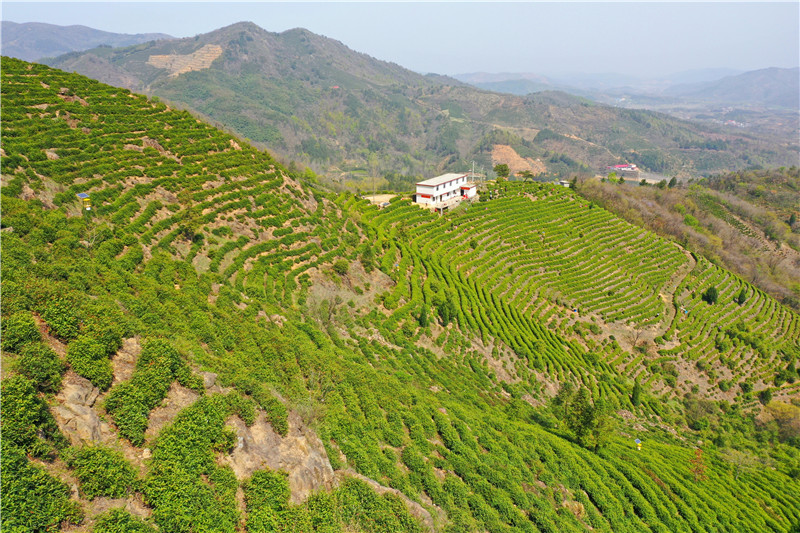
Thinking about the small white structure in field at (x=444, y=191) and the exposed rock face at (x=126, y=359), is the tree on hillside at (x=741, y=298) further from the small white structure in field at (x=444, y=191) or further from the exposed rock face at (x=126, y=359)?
the exposed rock face at (x=126, y=359)

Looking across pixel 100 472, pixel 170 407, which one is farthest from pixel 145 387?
pixel 100 472

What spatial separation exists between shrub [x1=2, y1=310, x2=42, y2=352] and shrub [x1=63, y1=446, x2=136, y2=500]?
401cm

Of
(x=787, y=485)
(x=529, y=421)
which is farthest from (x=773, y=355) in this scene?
(x=529, y=421)

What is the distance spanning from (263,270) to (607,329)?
4869 cm

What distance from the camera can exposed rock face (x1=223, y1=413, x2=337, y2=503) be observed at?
13.0m

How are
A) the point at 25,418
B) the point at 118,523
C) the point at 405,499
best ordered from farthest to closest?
the point at 405,499 → the point at 25,418 → the point at 118,523

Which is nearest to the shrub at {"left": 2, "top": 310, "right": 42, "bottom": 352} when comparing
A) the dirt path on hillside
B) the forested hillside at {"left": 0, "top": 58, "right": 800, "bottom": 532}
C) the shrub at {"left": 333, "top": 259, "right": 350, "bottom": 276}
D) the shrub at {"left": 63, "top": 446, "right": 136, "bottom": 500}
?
the forested hillside at {"left": 0, "top": 58, "right": 800, "bottom": 532}

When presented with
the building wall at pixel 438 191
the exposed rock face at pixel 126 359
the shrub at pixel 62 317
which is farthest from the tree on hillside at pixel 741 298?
the shrub at pixel 62 317

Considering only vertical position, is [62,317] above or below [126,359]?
above

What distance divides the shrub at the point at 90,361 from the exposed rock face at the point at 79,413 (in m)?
0.22

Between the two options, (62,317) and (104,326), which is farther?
(104,326)

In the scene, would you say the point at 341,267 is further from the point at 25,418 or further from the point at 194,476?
the point at 25,418

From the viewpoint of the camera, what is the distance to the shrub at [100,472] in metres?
9.66

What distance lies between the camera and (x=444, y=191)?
69125 millimetres
